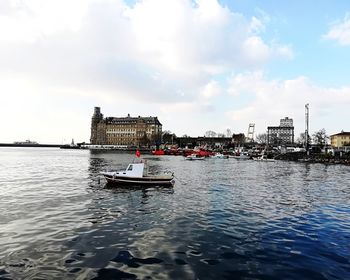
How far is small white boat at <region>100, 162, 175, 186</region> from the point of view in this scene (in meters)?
41.1

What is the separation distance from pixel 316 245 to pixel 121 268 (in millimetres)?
11071

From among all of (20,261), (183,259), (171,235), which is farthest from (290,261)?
(20,261)

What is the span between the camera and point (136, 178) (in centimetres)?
4116

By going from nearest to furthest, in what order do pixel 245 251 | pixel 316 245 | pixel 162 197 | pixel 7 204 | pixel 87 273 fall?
pixel 87 273
pixel 245 251
pixel 316 245
pixel 7 204
pixel 162 197

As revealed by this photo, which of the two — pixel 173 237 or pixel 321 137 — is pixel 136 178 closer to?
pixel 173 237

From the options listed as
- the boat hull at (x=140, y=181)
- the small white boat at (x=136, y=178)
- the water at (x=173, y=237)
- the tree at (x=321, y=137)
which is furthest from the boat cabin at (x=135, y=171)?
the tree at (x=321, y=137)

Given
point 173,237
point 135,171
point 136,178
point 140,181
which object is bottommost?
point 173,237

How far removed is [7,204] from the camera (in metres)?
28.1

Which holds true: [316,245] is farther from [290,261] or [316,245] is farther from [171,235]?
[171,235]

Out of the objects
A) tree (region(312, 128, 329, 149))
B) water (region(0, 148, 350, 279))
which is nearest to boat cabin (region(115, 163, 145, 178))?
water (region(0, 148, 350, 279))

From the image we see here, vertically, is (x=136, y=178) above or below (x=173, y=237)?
above

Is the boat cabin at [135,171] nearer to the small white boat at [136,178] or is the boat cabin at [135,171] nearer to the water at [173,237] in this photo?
the small white boat at [136,178]

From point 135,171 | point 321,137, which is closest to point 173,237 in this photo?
point 135,171

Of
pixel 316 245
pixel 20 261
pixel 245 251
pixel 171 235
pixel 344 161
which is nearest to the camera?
pixel 20 261
